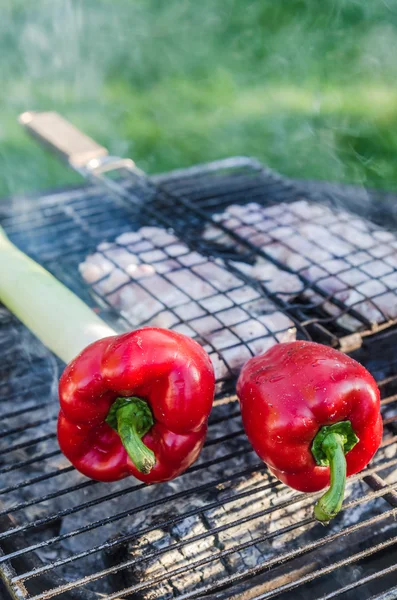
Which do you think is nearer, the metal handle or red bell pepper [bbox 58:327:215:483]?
red bell pepper [bbox 58:327:215:483]

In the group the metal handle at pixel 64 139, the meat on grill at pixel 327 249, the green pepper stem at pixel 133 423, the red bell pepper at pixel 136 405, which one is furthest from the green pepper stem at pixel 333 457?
the metal handle at pixel 64 139

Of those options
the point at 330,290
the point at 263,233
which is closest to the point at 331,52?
the point at 263,233

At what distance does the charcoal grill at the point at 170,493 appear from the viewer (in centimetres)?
188

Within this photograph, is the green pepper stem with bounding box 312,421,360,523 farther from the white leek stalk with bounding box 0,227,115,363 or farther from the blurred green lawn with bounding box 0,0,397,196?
the blurred green lawn with bounding box 0,0,397,196

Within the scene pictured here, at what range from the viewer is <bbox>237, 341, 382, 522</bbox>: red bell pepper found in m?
1.84

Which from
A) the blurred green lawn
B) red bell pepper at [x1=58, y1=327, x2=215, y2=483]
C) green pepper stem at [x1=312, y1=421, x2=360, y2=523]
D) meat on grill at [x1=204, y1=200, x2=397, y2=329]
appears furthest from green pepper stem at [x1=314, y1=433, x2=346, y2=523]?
the blurred green lawn

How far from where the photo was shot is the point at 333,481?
1.68 meters

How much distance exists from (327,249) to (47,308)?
1480 mm

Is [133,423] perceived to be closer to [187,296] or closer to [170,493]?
[170,493]

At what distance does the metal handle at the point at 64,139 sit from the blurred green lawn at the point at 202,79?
1.85 metres

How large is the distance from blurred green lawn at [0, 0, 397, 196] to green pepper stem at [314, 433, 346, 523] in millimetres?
4674

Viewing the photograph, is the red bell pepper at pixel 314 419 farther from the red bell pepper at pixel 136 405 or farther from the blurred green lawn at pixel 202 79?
the blurred green lawn at pixel 202 79

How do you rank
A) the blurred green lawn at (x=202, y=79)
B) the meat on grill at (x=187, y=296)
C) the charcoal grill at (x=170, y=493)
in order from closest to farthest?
the charcoal grill at (x=170, y=493)
the meat on grill at (x=187, y=296)
the blurred green lawn at (x=202, y=79)

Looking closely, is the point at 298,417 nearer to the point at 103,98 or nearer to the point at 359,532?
the point at 359,532
